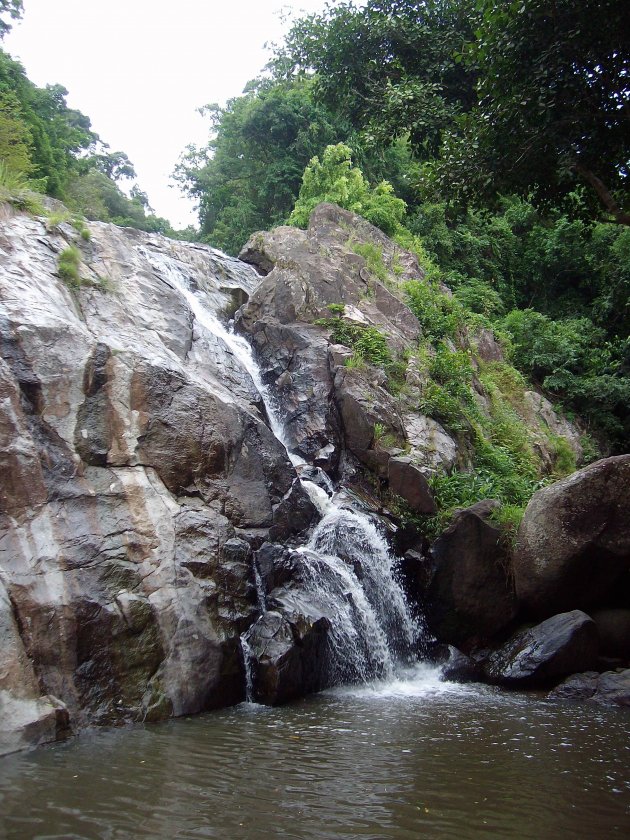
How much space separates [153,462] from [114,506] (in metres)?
0.98

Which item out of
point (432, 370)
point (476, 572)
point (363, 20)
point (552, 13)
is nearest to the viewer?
point (552, 13)

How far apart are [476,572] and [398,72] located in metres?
7.97

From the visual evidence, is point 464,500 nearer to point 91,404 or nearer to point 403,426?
point 403,426

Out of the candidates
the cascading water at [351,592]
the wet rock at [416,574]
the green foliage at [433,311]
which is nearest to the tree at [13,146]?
the cascading water at [351,592]

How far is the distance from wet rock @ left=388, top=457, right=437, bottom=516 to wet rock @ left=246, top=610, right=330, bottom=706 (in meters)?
3.78

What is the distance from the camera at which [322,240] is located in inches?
730

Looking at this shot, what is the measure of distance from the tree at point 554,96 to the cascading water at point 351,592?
18.9 ft

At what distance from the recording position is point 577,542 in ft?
34.0

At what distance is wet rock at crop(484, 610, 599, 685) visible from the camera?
31.6 feet

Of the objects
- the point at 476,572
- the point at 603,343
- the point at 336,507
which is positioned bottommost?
the point at 476,572

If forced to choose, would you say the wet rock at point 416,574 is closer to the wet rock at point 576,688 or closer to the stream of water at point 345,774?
the stream of water at point 345,774

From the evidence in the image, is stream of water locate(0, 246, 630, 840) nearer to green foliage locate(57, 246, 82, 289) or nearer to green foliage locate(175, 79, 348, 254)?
green foliage locate(57, 246, 82, 289)

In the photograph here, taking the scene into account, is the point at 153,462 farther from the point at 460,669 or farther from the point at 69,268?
the point at 460,669

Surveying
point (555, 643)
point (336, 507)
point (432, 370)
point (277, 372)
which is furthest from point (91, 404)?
point (432, 370)
